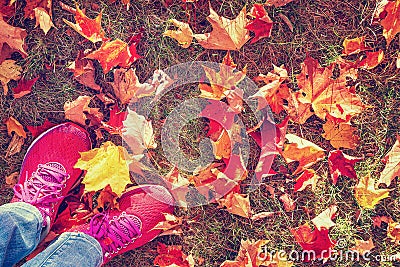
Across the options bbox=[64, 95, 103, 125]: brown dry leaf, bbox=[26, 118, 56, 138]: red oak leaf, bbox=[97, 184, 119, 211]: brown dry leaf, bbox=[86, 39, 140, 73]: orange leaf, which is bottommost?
bbox=[97, 184, 119, 211]: brown dry leaf

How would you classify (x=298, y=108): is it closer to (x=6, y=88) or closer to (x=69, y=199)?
(x=69, y=199)

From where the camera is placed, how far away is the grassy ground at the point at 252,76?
6.36ft

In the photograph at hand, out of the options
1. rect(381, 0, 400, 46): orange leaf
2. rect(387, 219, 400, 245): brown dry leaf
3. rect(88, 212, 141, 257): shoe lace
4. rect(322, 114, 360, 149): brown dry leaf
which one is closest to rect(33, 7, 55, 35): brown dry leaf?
rect(88, 212, 141, 257): shoe lace

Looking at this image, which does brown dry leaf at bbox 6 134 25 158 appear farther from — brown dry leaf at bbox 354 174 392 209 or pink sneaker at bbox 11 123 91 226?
brown dry leaf at bbox 354 174 392 209

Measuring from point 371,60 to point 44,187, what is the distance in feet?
5.08

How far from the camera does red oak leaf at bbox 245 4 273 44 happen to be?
1920 mm

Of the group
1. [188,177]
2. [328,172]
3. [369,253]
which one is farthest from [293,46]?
[369,253]

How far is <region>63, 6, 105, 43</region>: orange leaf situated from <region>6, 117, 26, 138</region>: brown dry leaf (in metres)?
0.51

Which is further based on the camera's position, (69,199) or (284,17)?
(69,199)

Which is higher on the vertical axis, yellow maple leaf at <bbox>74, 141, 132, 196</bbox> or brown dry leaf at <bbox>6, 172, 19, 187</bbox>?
yellow maple leaf at <bbox>74, 141, 132, 196</bbox>

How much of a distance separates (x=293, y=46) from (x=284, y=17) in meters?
0.13

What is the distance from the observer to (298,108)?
1951mm

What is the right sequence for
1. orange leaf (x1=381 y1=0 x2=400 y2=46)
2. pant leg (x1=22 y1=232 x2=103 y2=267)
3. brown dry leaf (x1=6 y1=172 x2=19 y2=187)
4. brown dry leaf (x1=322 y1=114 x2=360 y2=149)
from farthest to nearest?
brown dry leaf (x1=6 y1=172 x2=19 y2=187) < brown dry leaf (x1=322 y1=114 x2=360 y2=149) < orange leaf (x1=381 y1=0 x2=400 y2=46) < pant leg (x1=22 y1=232 x2=103 y2=267)

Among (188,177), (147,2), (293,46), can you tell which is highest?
(147,2)
